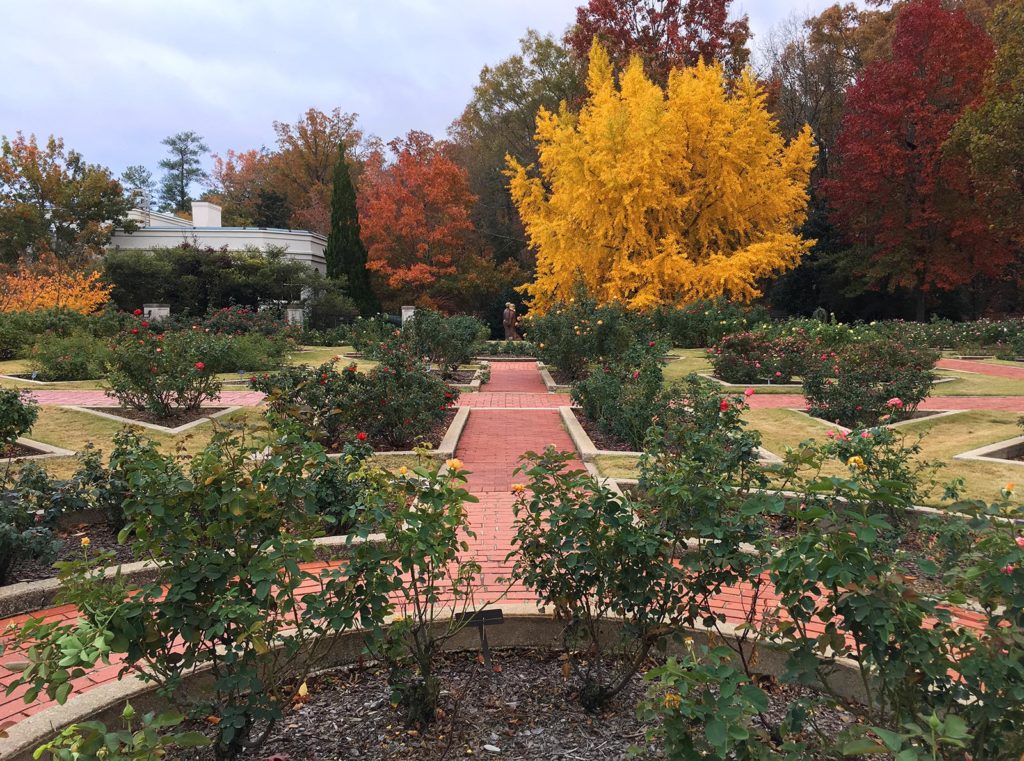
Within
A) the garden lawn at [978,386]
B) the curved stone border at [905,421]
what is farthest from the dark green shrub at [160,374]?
the garden lawn at [978,386]

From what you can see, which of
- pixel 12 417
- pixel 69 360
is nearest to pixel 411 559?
Answer: pixel 12 417

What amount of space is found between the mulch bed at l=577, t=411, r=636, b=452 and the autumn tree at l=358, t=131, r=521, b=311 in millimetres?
21516

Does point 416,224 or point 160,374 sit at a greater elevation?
point 416,224

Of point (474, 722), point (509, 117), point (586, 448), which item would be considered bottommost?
point (586, 448)

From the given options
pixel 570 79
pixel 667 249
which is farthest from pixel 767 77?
pixel 667 249

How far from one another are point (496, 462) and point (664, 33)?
30632mm

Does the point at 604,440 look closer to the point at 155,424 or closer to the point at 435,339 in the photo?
the point at 155,424

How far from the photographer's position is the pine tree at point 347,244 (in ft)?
100.0

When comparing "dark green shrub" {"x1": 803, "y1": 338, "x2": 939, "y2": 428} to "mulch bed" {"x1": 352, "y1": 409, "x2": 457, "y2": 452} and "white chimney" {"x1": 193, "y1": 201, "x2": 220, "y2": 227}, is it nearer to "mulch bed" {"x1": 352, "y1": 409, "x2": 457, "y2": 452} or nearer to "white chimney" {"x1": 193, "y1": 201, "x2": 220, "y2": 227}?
"mulch bed" {"x1": 352, "y1": 409, "x2": 457, "y2": 452}

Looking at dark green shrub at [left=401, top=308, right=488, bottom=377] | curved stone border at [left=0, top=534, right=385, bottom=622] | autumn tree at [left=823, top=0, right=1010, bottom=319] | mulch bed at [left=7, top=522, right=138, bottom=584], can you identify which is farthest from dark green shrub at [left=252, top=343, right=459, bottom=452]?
autumn tree at [left=823, top=0, right=1010, bottom=319]

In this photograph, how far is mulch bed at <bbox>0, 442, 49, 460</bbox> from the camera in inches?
262

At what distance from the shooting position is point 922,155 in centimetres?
2623

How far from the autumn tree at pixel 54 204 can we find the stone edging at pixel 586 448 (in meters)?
29.6

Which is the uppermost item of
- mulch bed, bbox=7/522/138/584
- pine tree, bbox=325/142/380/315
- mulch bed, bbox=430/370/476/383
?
pine tree, bbox=325/142/380/315
